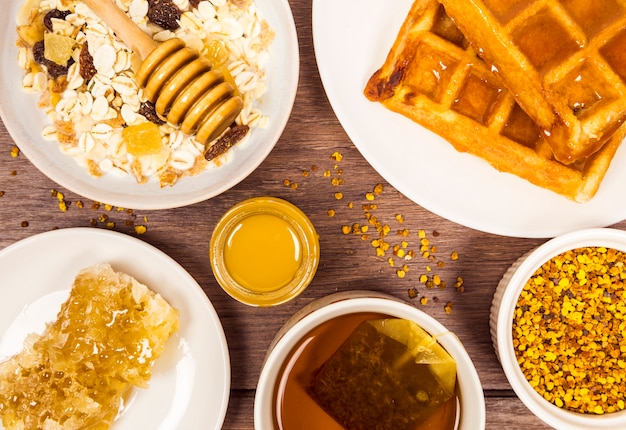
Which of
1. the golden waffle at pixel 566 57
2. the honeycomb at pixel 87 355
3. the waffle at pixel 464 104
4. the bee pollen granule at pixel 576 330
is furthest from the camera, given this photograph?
the bee pollen granule at pixel 576 330

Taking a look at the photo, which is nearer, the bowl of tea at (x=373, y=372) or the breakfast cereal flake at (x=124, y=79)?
the bowl of tea at (x=373, y=372)

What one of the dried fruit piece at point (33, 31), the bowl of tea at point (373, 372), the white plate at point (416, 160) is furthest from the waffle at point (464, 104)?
the dried fruit piece at point (33, 31)

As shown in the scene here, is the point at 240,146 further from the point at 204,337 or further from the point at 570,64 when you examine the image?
the point at 570,64

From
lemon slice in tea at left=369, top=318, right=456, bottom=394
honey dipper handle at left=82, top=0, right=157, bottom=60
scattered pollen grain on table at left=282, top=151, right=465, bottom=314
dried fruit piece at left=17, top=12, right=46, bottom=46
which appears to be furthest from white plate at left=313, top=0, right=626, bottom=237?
dried fruit piece at left=17, top=12, right=46, bottom=46

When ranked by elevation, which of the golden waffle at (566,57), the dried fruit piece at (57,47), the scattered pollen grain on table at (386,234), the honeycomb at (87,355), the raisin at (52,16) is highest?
the golden waffle at (566,57)

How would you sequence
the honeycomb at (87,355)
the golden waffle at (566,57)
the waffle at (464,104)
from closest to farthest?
the golden waffle at (566,57)
the waffle at (464,104)
the honeycomb at (87,355)

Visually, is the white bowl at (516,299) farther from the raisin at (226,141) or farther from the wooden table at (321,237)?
the raisin at (226,141)
